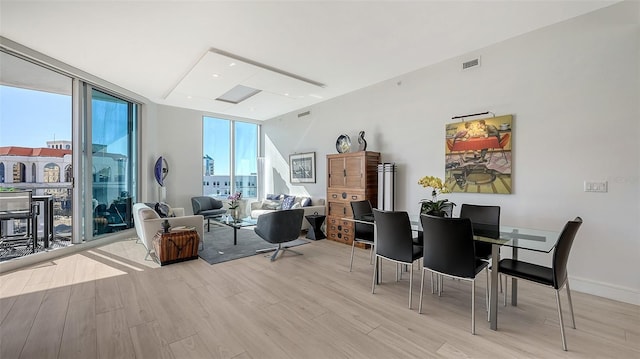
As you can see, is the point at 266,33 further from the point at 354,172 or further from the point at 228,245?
the point at 228,245

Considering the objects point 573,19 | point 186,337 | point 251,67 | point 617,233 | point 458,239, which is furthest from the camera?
point 251,67

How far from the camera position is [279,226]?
4.12 meters

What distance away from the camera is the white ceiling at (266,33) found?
9.22ft

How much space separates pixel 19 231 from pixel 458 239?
20.7 feet

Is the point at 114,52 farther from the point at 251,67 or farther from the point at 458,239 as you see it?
the point at 458,239

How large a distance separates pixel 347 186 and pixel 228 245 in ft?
8.22

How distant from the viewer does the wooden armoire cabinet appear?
16.2 ft

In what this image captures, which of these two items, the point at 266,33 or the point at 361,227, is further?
the point at 361,227

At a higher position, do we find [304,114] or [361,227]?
[304,114]

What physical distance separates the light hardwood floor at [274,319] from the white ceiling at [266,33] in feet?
10.1

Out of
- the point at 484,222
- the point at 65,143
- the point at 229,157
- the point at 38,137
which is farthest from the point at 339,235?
the point at 38,137

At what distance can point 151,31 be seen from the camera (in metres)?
3.26

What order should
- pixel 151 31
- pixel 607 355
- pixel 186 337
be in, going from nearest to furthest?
1. pixel 607 355
2. pixel 186 337
3. pixel 151 31

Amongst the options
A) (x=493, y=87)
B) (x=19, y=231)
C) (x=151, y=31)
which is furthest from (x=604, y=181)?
(x=19, y=231)
